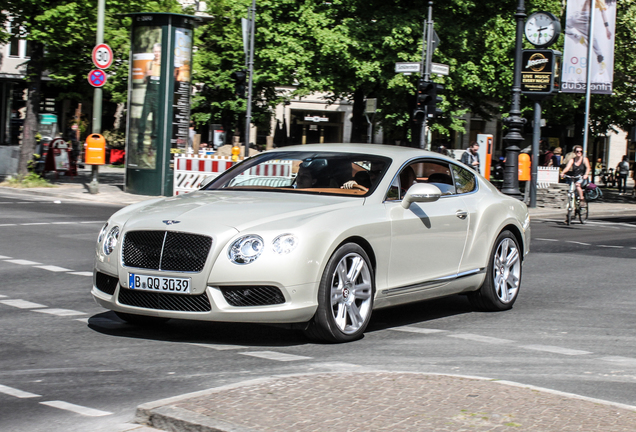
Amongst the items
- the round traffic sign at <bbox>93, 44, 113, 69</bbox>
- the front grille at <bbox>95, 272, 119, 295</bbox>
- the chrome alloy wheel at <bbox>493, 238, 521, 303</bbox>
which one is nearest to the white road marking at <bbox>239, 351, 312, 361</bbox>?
the front grille at <bbox>95, 272, 119, 295</bbox>

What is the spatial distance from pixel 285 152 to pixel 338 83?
78.5 ft

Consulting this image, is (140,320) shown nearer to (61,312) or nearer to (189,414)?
(61,312)

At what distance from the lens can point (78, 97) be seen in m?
26.9

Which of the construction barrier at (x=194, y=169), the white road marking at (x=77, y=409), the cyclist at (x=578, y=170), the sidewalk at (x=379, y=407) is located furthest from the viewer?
the construction barrier at (x=194, y=169)

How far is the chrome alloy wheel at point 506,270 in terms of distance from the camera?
841 centimetres

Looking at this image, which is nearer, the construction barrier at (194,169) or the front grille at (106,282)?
the front grille at (106,282)

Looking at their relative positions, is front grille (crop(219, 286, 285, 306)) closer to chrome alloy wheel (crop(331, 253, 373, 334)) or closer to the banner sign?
chrome alloy wheel (crop(331, 253, 373, 334))

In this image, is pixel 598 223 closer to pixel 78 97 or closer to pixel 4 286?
pixel 78 97

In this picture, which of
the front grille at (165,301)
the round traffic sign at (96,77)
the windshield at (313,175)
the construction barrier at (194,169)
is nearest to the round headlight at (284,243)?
the front grille at (165,301)

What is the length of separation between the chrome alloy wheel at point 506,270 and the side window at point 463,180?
1.91 feet

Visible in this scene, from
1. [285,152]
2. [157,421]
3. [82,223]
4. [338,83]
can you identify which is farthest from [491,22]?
[157,421]

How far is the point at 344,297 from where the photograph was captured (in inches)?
259

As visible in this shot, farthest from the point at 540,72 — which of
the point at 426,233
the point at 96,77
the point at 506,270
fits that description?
the point at 426,233

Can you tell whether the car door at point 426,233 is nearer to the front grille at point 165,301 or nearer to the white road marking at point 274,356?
the white road marking at point 274,356
